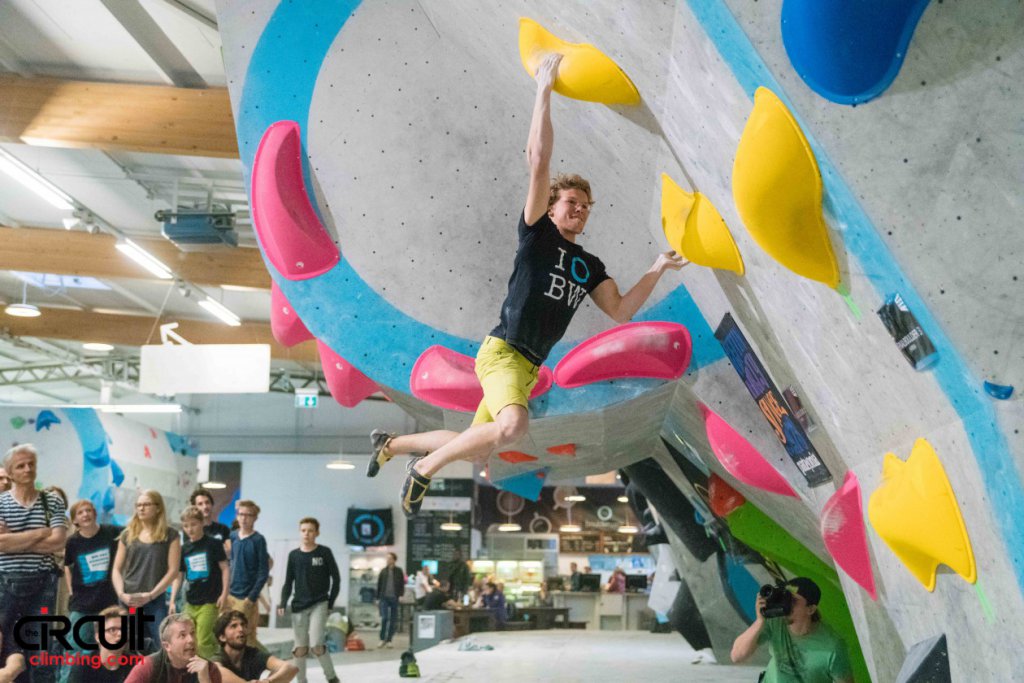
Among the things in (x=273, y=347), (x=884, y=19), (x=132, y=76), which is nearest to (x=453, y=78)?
(x=884, y=19)

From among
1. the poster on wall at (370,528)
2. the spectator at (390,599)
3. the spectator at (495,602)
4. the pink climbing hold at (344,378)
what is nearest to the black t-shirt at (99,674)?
the pink climbing hold at (344,378)

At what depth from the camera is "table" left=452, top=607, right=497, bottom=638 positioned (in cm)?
1423

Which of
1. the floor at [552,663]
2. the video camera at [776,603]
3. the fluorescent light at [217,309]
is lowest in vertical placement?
the floor at [552,663]

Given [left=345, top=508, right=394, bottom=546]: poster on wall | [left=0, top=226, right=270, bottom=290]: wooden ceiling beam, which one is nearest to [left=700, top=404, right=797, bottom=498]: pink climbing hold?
[left=0, top=226, right=270, bottom=290]: wooden ceiling beam

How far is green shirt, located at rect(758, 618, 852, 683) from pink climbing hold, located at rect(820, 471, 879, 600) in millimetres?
721

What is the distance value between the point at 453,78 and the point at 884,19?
A: 2.67m

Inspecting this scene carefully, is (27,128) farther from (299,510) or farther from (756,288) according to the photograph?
(299,510)

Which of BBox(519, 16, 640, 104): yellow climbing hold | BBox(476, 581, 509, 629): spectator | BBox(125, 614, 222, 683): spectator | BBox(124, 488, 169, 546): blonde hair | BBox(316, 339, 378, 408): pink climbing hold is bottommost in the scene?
BBox(476, 581, 509, 629): spectator

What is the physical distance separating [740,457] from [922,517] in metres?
1.70

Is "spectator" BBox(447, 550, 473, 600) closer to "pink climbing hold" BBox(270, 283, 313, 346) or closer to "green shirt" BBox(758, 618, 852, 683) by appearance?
"pink climbing hold" BBox(270, 283, 313, 346)

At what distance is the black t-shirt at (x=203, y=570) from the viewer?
568 centimetres

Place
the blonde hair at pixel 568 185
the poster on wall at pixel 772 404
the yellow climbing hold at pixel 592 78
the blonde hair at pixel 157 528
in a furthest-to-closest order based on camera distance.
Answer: the blonde hair at pixel 157 528 < the poster on wall at pixel 772 404 < the blonde hair at pixel 568 185 < the yellow climbing hold at pixel 592 78

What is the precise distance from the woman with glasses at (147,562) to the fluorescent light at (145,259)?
5510 mm

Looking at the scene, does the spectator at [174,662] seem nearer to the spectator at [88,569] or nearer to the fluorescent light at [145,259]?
the spectator at [88,569]
